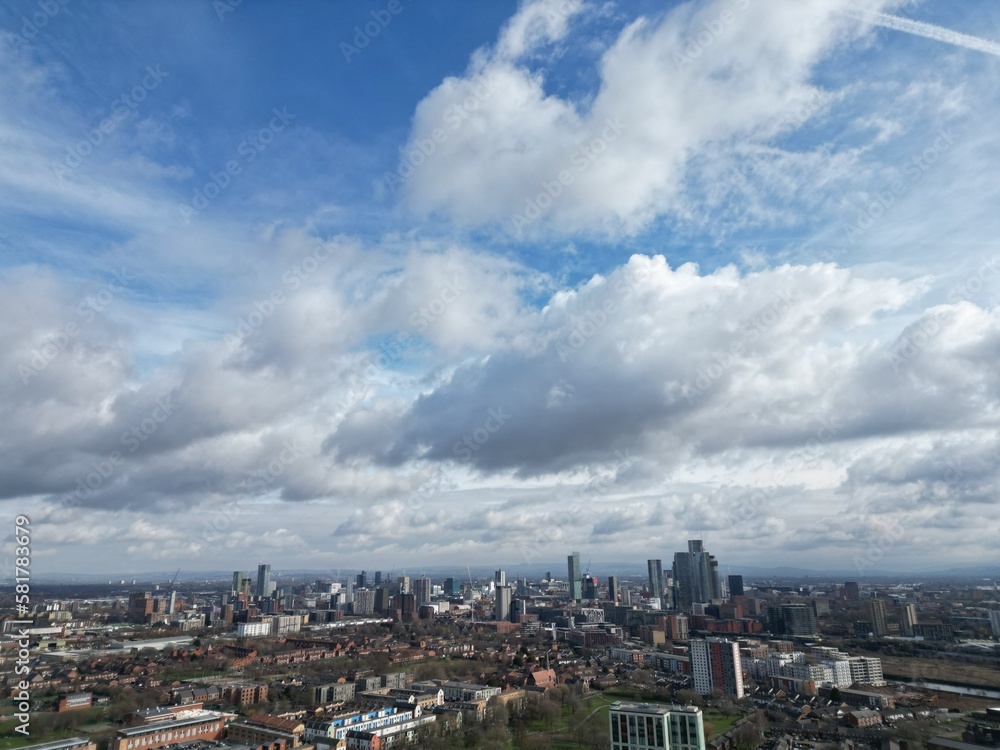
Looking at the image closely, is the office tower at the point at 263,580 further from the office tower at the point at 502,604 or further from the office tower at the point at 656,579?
the office tower at the point at 656,579

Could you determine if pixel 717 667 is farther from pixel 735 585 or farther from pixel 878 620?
pixel 735 585

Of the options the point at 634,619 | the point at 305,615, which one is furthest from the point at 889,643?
the point at 305,615

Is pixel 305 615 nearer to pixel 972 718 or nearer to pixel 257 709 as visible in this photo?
pixel 257 709

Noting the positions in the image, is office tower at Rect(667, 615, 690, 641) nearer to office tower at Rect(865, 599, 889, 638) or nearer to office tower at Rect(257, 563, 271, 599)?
office tower at Rect(865, 599, 889, 638)

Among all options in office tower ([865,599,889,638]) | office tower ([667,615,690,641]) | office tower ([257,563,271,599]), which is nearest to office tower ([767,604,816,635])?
office tower ([865,599,889,638])

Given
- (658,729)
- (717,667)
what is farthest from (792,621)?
(658,729)

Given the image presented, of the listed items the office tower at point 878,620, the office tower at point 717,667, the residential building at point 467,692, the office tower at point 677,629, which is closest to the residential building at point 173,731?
the residential building at point 467,692

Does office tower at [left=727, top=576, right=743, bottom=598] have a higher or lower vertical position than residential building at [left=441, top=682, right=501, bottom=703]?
lower
